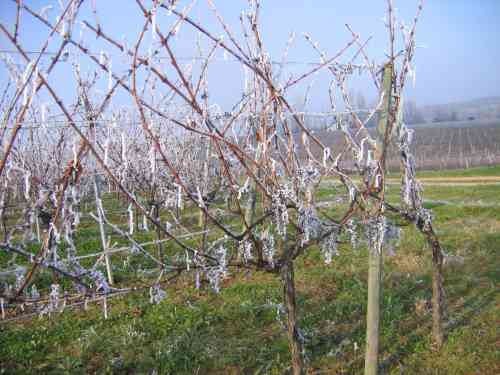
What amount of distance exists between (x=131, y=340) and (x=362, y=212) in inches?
94.7

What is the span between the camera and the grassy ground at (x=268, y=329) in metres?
2.90

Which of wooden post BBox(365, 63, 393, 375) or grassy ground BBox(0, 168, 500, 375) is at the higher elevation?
wooden post BBox(365, 63, 393, 375)

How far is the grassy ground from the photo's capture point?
2.90m

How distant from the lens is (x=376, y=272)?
2.27 meters

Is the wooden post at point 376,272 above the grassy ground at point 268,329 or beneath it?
above

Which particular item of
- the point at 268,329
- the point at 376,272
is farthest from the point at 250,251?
the point at 268,329

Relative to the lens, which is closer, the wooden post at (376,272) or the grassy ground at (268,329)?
the wooden post at (376,272)

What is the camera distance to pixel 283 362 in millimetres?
2920

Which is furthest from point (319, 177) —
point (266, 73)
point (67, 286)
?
point (67, 286)

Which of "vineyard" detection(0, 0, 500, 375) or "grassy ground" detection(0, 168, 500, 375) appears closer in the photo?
"vineyard" detection(0, 0, 500, 375)

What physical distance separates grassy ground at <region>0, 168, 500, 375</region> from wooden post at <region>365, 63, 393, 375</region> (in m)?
0.48

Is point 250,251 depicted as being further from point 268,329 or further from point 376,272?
point 268,329

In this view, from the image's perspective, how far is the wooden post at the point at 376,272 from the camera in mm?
2082

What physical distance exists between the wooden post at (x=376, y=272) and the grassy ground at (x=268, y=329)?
1.57 feet
